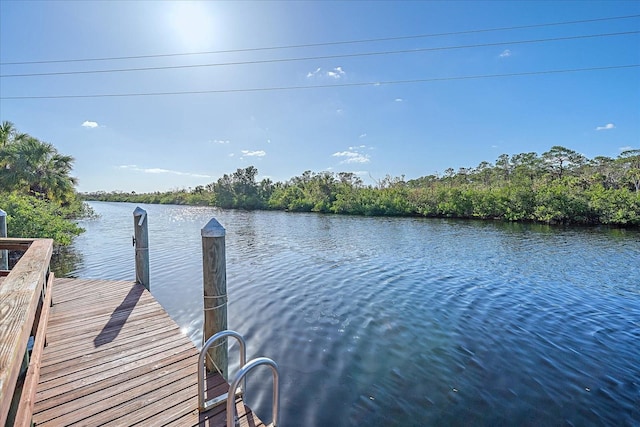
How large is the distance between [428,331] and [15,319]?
4.88 m

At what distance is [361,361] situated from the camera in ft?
12.9

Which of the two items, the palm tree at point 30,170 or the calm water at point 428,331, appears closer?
the calm water at point 428,331

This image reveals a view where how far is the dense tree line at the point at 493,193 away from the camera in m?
23.5

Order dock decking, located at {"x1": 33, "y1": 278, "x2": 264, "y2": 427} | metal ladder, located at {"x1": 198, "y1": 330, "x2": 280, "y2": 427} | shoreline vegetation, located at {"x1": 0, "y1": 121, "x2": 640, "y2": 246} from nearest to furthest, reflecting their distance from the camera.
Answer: metal ladder, located at {"x1": 198, "y1": 330, "x2": 280, "y2": 427} → dock decking, located at {"x1": 33, "y1": 278, "x2": 264, "y2": 427} → shoreline vegetation, located at {"x1": 0, "y1": 121, "x2": 640, "y2": 246}

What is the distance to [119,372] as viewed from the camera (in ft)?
8.18

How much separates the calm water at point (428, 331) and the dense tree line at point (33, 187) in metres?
1.33

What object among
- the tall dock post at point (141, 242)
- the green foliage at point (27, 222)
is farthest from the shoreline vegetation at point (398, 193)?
the tall dock post at point (141, 242)

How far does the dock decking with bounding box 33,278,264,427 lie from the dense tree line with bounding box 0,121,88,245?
723 cm

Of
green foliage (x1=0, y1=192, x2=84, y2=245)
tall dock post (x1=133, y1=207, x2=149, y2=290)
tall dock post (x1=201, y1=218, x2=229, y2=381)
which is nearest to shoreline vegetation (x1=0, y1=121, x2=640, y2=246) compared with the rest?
green foliage (x1=0, y1=192, x2=84, y2=245)

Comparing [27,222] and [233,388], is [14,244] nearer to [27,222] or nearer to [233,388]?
[233,388]

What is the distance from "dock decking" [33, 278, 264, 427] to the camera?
203cm

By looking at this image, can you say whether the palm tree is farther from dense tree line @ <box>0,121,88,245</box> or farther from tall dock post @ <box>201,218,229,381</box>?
tall dock post @ <box>201,218,229,381</box>

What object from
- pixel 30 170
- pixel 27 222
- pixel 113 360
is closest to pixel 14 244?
pixel 113 360

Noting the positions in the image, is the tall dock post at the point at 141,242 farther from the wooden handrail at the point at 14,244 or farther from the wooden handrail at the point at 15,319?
the wooden handrail at the point at 15,319
